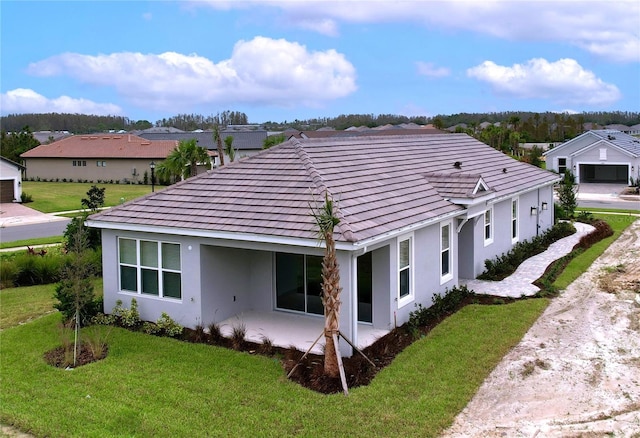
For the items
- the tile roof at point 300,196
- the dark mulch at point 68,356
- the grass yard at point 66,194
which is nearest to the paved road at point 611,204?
the tile roof at point 300,196

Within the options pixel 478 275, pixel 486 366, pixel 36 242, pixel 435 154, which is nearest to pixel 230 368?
pixel 486 366

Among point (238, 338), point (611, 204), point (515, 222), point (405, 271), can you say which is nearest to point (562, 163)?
point (611, 204)

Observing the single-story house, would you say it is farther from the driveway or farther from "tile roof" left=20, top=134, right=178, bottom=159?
"tile roof" left=20, top=134, right=178, bottom=159

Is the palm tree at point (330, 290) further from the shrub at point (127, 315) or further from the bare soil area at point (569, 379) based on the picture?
the shrub at point (127, 315)

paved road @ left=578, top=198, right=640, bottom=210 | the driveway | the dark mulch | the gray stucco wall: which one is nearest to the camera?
the dark mulch

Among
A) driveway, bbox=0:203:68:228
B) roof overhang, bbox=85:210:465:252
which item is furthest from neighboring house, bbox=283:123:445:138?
roof overhang, bbox=85:210:465:252

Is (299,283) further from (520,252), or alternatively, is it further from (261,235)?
(520,252)
